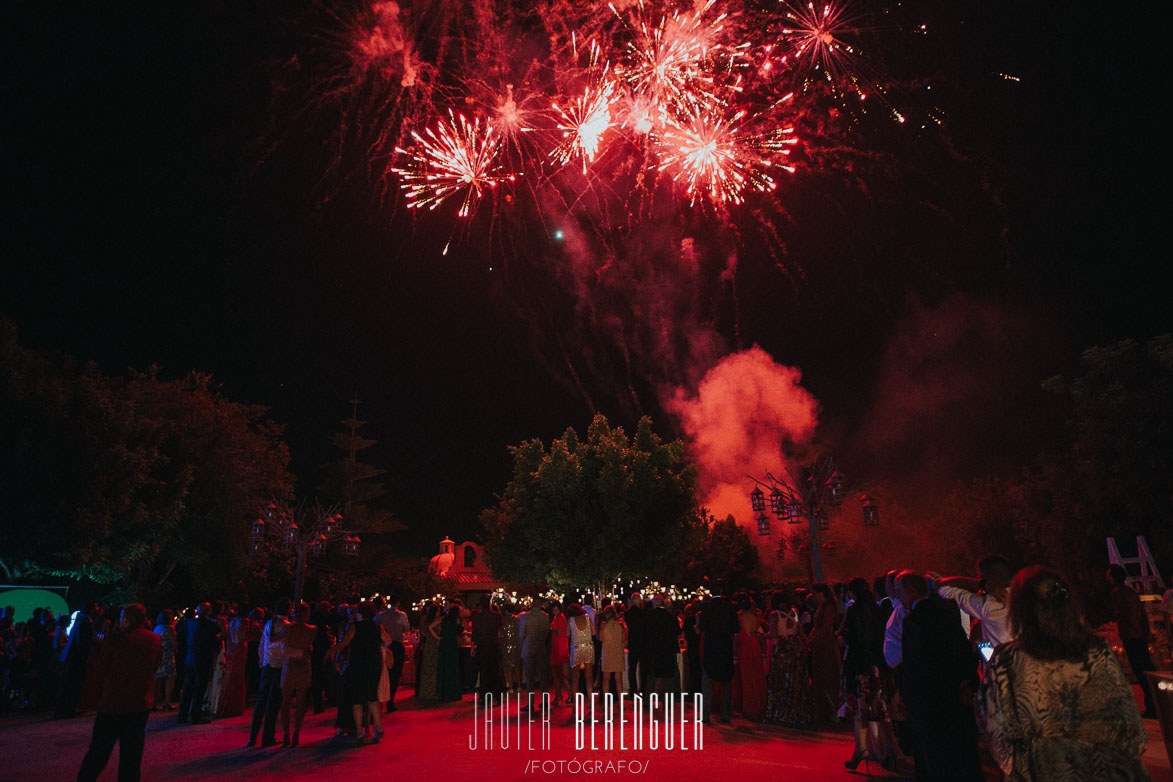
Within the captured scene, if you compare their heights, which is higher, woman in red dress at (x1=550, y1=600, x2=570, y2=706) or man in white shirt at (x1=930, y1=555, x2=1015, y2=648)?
man in white shirt at (x1=930, y1=555, x2=1015, y2=648)

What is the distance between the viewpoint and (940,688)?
4.22m

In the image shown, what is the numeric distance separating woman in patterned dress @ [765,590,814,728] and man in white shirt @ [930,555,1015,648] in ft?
15.6

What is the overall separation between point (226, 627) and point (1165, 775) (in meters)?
11.8

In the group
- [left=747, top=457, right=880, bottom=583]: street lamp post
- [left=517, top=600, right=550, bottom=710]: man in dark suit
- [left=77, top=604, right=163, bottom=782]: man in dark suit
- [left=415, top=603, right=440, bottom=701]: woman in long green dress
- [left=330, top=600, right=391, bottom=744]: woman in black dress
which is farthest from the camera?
[left=747, top=457, right=880, bottom=583]: street lamp post

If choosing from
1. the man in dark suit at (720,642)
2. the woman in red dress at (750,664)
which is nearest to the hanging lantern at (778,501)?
the woman in red dress at (750,664)

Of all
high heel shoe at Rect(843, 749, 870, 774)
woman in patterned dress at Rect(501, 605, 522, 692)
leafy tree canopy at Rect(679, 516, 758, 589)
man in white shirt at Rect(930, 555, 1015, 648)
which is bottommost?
high heel shoe at Rect(843, 749, 870, 774)

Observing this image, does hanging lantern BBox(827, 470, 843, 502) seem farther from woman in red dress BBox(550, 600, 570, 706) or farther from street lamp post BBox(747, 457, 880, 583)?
woman in red dress BBox(550, 600, 570, 706)

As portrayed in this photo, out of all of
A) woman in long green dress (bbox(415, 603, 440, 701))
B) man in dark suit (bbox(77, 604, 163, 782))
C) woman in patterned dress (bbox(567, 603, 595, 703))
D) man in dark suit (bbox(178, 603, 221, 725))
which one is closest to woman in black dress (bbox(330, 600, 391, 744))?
man in dark suit (bbox(77, 604, 163, 782))

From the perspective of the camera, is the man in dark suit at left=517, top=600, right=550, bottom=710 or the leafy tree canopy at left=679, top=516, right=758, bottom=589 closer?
the man in dark suit at left=517, top=600, right=550, bottom=710

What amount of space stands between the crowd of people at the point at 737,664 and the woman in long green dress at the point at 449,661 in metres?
0.03

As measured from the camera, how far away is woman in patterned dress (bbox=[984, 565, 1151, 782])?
2.62m

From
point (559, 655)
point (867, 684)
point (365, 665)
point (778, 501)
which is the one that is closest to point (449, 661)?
point (559, 655)

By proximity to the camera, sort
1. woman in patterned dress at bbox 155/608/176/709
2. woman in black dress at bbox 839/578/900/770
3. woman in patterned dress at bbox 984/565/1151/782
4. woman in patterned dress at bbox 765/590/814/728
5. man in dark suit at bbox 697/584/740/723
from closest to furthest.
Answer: woman in patterned dress at bbox 984/565/1151/782 < woman in black dress at bbox 839/578/900/770 < woman in patterned dress at bbox 765/590/814/728 < man in dark suit at bbox 697/584/740/723 < woman in patterned dress at bbox 155/608/176/709

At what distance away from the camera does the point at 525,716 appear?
32.7ft
